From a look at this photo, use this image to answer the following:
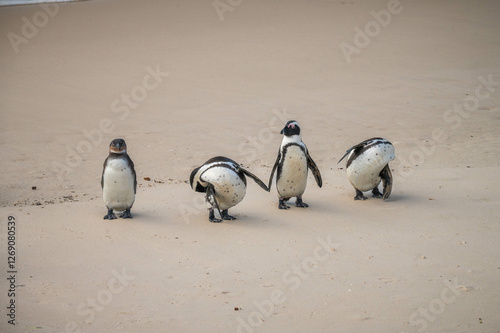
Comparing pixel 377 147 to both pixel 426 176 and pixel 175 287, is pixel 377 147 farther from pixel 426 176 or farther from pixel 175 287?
pixel 175 287

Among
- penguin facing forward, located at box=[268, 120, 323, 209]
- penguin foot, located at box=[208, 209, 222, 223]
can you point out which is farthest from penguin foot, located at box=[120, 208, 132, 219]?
penguin facing forward, located at box=[268, 120, 323, 209]

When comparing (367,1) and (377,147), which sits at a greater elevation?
(367,1)

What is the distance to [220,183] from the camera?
19.6ft

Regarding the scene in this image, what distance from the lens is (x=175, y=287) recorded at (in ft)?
15.2

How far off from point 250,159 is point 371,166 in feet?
8.94

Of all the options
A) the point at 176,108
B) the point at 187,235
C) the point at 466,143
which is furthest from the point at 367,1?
the point at 187,235

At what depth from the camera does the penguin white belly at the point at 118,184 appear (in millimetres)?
5992

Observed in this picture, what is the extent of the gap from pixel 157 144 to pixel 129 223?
12.4ft

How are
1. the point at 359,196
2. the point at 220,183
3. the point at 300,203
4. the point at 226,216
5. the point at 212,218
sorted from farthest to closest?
the point at 359,196, the point at 300,203, the point at 226,216, the point at 212,218, the point at 220,183

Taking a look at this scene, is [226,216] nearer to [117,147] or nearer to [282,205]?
[282,205]

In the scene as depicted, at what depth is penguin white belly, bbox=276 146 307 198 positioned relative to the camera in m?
6.38

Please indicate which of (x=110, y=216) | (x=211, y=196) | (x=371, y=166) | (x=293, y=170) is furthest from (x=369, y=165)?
(x=110, y=216)

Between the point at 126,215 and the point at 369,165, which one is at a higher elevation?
the point at 369,165

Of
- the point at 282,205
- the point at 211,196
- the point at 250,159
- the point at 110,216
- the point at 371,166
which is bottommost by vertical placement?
the point at 110,216
